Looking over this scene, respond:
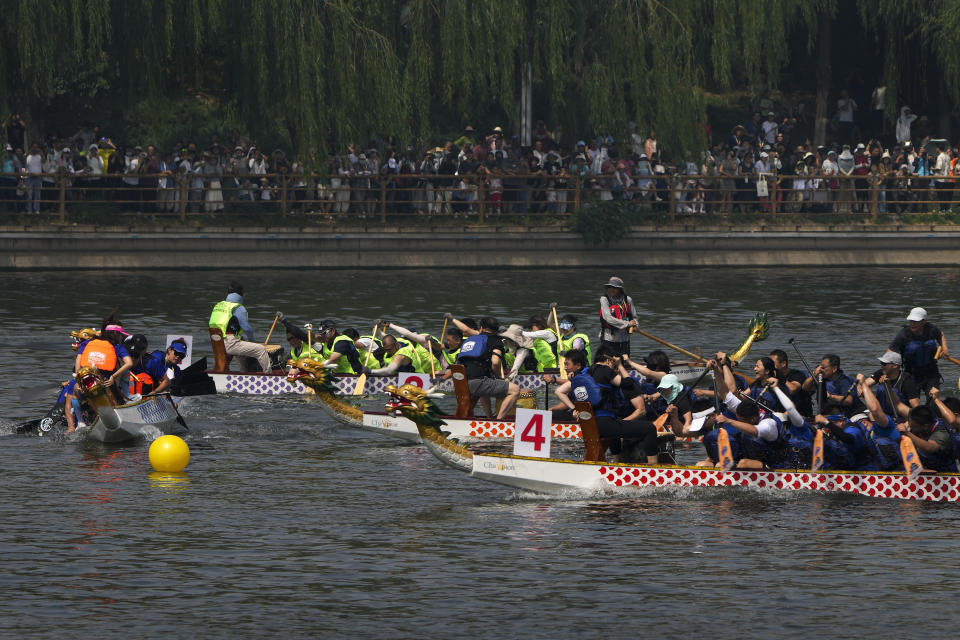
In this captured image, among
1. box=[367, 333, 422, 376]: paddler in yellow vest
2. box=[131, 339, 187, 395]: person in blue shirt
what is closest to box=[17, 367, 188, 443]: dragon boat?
box=[131, 339, 187, 395]: person in blue shirt

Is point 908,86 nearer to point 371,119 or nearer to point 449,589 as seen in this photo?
point 371,119

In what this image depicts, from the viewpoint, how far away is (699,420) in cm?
2016

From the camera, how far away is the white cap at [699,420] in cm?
2001

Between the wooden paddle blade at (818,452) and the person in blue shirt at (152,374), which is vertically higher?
the person in blue shirt at (152,374)

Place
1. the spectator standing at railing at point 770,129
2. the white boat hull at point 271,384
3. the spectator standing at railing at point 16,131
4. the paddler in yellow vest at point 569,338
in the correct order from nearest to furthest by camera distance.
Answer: the paddler in yellow vest at point 569,338 → the white boat hull at point 271,384 → the spectator standing at railing at point 16,131 → the spectator standing at railing at point 770,129

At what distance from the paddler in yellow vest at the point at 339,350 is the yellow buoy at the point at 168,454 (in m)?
5.52

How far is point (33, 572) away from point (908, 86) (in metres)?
35.5

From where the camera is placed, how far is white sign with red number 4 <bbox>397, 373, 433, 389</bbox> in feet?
76.1

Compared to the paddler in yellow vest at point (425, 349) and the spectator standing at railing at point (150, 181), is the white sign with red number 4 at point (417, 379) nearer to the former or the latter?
the paddler in yellow vest at point (425, 349)

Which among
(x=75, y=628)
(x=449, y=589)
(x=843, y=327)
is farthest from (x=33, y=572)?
(x=843, y=327)

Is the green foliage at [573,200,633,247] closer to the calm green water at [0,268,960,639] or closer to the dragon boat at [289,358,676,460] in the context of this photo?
the calm green water at [0,268,960,639]

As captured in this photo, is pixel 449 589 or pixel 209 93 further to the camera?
pixel 209 93

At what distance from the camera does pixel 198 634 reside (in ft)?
42.9

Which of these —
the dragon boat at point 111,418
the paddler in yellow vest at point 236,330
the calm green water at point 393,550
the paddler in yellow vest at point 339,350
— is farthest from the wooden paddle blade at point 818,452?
the paddler in yellow vest at point 236,330
